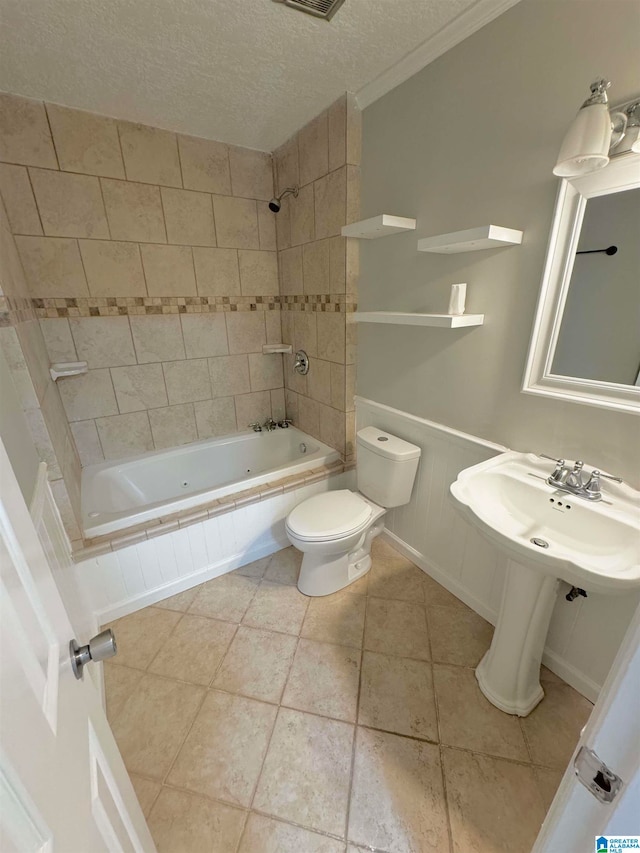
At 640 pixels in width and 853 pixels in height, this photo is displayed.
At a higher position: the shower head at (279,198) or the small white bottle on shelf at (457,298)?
the shower head at (279,198)

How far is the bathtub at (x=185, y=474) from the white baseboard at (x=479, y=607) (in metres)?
0.69

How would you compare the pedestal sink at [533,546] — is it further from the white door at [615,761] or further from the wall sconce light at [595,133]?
the wall sconce light at [595,133]

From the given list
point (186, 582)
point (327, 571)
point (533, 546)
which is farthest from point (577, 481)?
point (186, 582)

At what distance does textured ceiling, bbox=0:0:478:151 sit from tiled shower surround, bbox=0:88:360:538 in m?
0.17

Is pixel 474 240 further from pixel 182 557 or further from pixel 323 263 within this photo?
pixel 182 557

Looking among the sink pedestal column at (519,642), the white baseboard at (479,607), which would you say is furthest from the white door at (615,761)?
the white baseboard at (479,607)

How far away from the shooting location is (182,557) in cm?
184

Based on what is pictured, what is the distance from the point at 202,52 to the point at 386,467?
1.90 m

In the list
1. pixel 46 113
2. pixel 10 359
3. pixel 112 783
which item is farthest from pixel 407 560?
pixel 46 113

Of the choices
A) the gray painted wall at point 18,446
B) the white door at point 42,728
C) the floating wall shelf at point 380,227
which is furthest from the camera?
the floating wall shelf at point 380,227

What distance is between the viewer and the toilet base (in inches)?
70.9

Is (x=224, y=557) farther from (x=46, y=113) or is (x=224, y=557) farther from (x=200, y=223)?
(x=46, y=113)

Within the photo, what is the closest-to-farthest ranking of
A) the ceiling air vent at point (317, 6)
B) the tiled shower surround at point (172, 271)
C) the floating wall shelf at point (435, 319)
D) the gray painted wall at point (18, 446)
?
the gray painted wall at point (18, 446), the ceiling air vent at point (317, 6), the floating wall shelf at point (435, 319), the tiled shower surround at point (172, 271)

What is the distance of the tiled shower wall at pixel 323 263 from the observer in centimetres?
181
